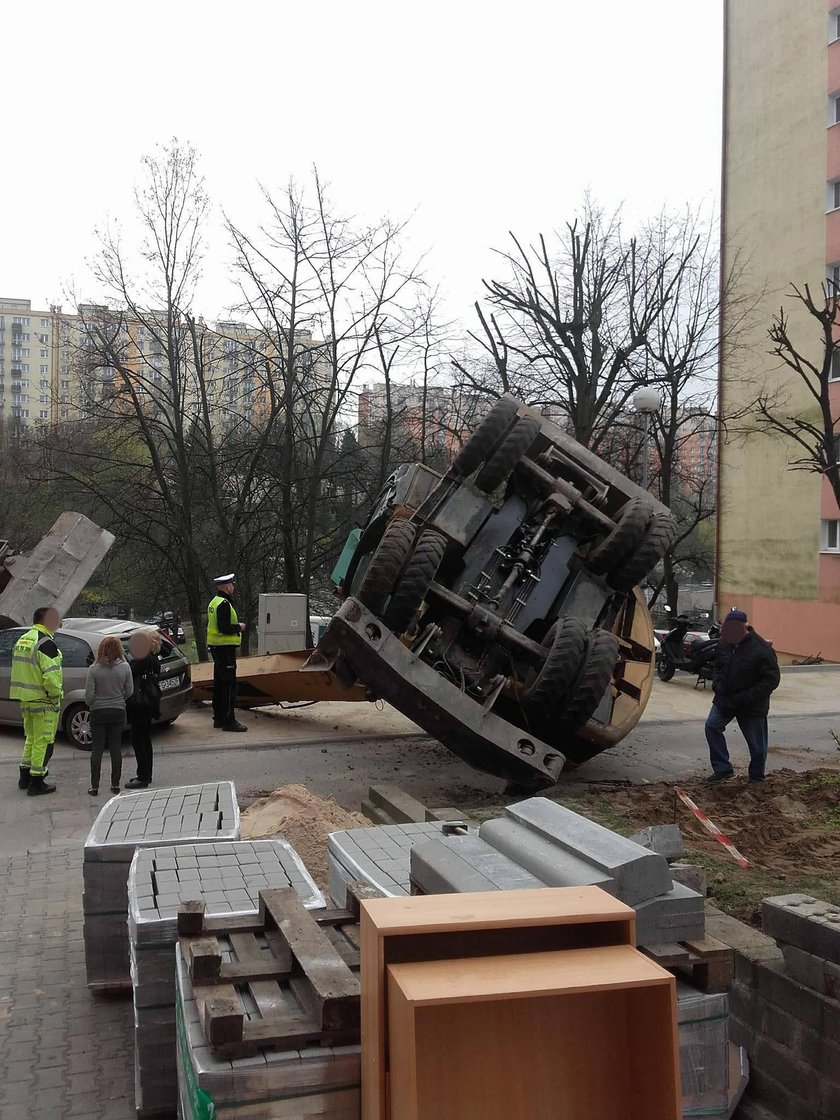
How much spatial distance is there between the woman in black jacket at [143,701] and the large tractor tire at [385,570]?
2.35 m

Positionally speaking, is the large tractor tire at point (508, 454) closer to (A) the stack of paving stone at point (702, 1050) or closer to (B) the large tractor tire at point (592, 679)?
(B) the large tractor tire at point (592, 679)

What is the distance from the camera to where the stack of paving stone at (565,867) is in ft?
10.6

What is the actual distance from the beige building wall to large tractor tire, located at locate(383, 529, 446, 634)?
22.4 metres

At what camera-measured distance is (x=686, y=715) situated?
15906 millimetres

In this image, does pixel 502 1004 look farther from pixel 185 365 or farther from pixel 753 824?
pixel 185 365

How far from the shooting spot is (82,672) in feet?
42.9

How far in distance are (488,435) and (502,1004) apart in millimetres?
8562

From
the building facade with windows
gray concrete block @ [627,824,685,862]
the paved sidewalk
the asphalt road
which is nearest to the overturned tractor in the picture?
the asphalt road

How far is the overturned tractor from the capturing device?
9984 millimetres

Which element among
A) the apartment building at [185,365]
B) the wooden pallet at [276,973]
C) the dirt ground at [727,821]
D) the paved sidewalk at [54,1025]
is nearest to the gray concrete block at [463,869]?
the wooden pallet at [276,973]

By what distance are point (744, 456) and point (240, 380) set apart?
16.6 metres

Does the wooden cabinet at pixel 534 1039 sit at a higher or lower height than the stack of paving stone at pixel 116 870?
higher

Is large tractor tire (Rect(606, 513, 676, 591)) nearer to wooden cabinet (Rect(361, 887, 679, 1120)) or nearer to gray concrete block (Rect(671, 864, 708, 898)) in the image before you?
gray concrete block (Rect(671, 864, 708, 898))

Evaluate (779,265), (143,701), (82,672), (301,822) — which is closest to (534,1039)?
(301,822)
